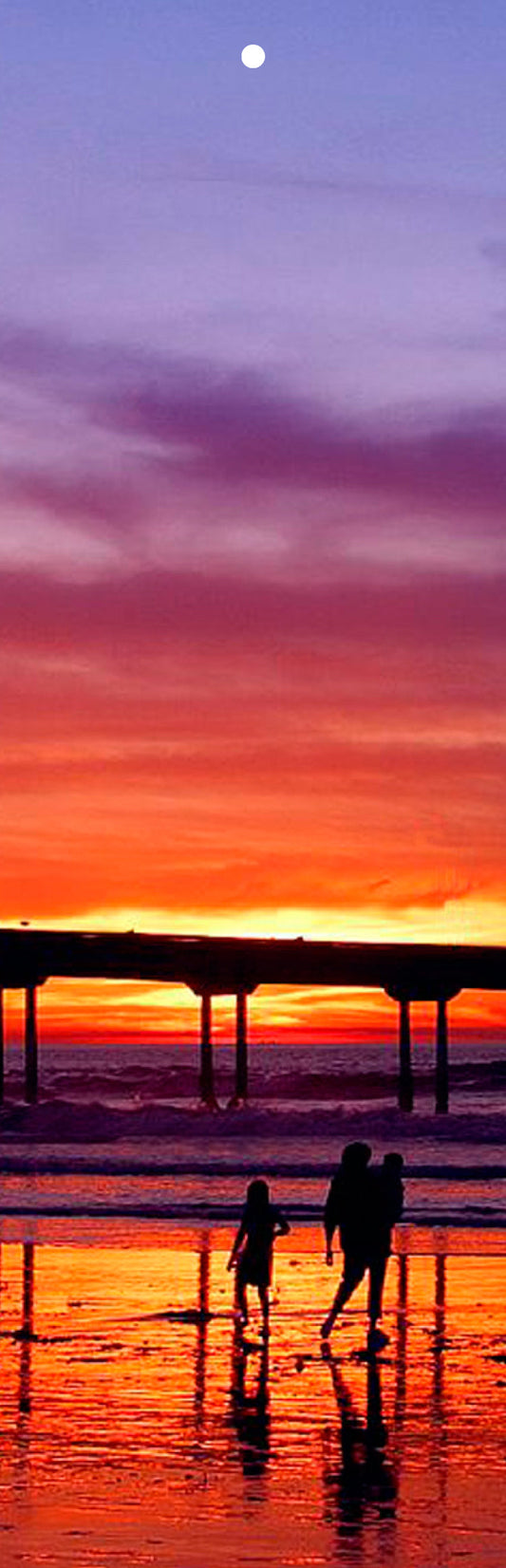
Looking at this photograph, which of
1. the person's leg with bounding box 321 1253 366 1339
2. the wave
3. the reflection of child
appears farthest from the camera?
the wave

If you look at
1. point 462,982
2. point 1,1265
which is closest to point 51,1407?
point 1,1265

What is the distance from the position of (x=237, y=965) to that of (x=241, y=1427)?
66821 mm

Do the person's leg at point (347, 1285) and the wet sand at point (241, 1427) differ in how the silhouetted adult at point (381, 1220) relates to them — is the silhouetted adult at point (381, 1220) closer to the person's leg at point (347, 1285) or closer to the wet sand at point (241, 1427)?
the person's leg at point (347, 1285)

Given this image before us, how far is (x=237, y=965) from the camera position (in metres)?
82.9

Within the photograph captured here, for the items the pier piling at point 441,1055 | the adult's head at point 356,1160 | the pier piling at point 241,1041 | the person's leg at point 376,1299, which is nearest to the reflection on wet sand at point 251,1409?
the person's leg at point 376,1299

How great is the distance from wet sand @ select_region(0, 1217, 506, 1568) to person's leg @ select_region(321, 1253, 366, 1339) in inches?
7.7

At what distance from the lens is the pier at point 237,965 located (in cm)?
8219

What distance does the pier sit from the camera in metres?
82.2

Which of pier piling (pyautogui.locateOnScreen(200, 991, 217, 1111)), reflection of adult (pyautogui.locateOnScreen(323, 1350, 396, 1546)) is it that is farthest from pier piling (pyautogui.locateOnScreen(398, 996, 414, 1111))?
reflection of adult (pyautogui.locateOnScreen(323, 1350, 396, 1546))

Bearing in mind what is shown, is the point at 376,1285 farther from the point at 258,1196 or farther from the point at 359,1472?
the point at 359,1472

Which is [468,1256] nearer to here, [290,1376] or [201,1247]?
[201,1247]

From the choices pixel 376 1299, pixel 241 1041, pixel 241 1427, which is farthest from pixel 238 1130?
pixel 241 1427

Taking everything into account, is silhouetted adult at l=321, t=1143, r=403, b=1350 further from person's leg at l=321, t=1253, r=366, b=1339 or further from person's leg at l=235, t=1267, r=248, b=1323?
person's leg at l=235, t=1267, r=248, b=1323

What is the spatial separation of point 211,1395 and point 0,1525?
4.84 metres
